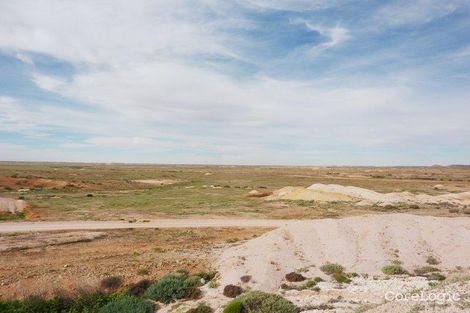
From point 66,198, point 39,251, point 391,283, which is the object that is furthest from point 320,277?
point 66,198

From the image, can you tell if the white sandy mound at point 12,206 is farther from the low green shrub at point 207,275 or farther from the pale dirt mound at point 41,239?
the low green shrub at point 207,275

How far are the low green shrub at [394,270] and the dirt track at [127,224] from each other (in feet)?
59.3

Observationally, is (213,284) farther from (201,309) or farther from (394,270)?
(394,270)

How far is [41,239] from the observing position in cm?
3123

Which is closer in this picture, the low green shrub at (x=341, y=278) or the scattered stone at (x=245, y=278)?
the low green shrub at (x=341, y=278)

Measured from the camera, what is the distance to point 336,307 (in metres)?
15.9

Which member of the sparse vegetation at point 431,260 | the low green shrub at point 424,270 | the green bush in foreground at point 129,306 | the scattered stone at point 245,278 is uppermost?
the sparse vegetation at point 431,260

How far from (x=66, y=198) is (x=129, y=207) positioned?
16.8 m

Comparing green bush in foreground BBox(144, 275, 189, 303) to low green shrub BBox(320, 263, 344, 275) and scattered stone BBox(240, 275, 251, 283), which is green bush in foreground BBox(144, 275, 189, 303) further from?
low green shrub BBox(320, 263, 344, 275)

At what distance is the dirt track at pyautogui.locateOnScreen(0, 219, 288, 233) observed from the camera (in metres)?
36.5

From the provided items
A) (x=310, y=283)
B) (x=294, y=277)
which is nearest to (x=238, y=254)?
(x=294, y=277)

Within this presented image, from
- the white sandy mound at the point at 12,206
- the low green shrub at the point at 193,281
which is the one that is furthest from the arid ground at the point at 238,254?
the white sandy mound at the point at 12,206

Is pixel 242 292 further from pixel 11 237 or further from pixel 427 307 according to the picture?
pixel 11 237

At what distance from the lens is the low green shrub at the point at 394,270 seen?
2116 centimetres
